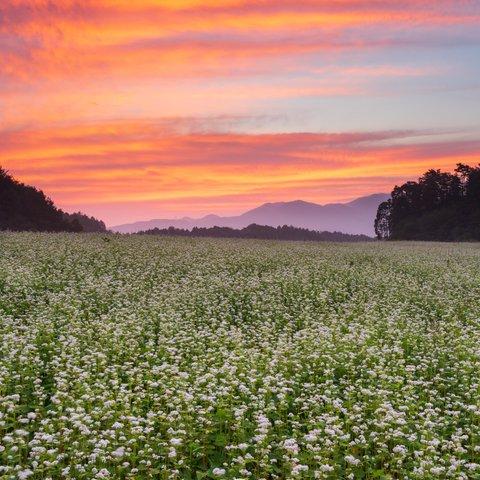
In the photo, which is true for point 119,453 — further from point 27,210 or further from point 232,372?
point 27,210

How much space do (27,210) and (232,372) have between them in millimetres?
87086

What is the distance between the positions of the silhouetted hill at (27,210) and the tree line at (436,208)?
2137 inches

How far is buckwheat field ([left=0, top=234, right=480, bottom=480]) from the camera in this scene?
28.7 feet

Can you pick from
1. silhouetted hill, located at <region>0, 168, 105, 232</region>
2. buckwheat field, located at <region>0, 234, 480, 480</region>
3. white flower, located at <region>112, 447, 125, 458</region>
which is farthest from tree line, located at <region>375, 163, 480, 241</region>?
white flower, located at <region>112, 447, 125, 458</region>

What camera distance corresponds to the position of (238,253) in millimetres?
35969

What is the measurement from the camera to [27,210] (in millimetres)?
92188

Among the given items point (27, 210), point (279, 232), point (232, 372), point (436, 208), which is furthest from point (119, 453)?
point (436, 208)

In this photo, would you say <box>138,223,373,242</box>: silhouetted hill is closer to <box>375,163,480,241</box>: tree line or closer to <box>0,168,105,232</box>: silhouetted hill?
<box>375,163,480,241</box>: tree line

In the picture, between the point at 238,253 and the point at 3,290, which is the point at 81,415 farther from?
the point at 238,253

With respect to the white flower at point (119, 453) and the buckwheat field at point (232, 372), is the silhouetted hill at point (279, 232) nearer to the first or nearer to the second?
the buckwheat field at point (232, 372)

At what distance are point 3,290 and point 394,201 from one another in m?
97.7

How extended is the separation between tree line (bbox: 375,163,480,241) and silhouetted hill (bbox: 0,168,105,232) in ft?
178

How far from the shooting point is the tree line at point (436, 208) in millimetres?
92188

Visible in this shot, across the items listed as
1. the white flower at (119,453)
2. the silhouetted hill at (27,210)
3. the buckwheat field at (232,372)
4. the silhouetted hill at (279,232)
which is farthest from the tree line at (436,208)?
the white flower at (119,453)
